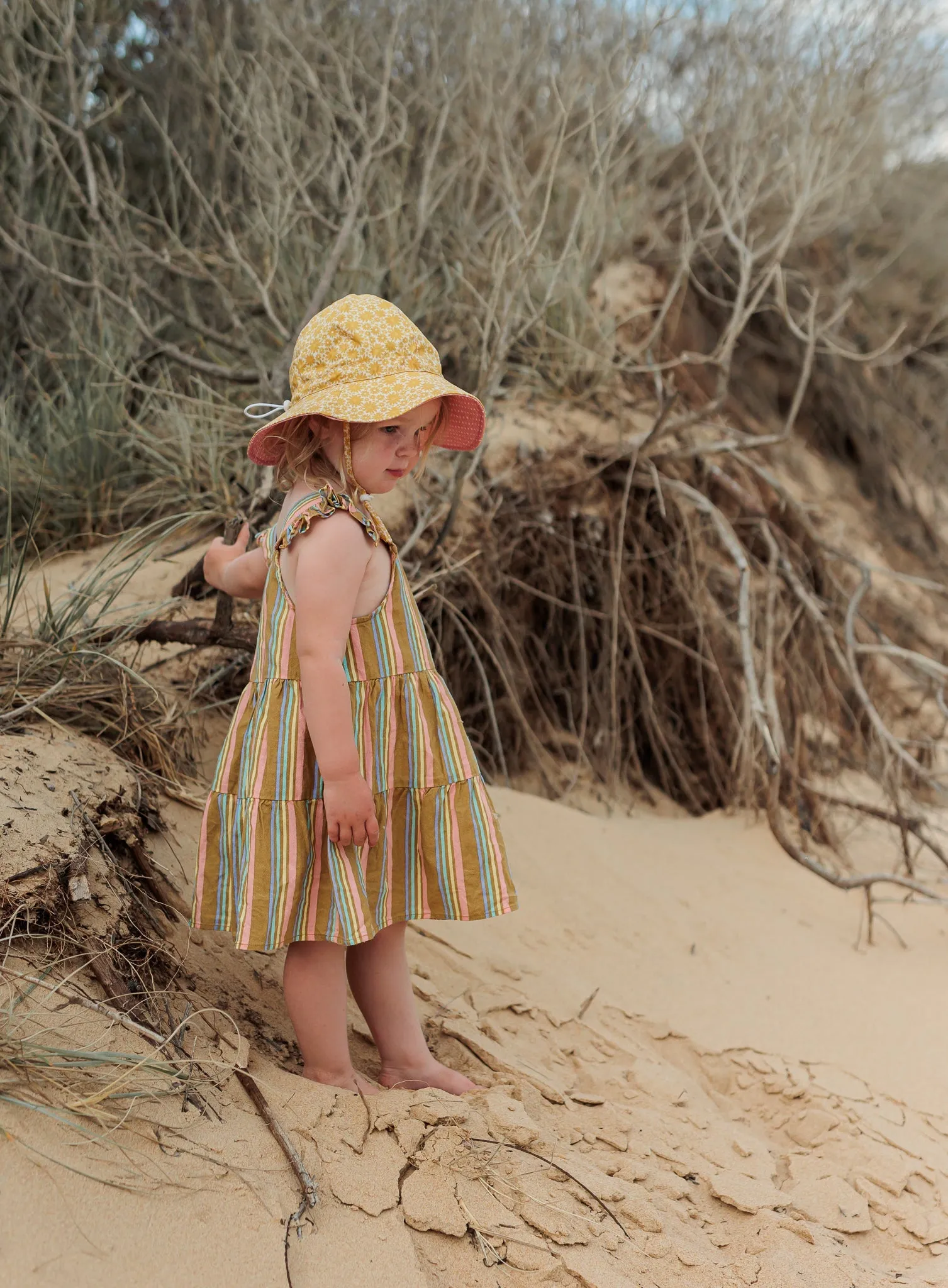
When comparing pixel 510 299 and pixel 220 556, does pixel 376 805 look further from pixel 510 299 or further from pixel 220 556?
pixel 510 299

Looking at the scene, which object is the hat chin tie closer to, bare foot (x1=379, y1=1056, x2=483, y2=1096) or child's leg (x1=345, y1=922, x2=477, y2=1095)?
child's leg (x1=345, y1=922, x2=477, y2=1095)

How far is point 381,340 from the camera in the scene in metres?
1.99

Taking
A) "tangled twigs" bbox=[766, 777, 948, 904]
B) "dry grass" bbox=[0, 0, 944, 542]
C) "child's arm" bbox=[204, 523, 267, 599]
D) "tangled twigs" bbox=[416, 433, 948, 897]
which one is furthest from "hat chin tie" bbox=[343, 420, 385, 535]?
"tangled twigs" bbox=[766, 777, 948, 904]

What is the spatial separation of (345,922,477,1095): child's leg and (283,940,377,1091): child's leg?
10 cm

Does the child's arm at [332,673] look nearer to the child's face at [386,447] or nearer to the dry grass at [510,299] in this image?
the child's face at [386,447]

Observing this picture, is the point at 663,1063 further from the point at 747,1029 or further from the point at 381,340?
the point at 381,340

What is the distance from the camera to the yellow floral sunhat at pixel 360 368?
75.4 inches

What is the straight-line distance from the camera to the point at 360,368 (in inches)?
77.4

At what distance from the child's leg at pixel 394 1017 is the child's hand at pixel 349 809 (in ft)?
0.85

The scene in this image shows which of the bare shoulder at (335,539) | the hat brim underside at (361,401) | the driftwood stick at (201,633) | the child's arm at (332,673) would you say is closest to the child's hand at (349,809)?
the child's arm at (332,673)

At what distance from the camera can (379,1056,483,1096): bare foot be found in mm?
2057

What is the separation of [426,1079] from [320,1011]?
0.87ft

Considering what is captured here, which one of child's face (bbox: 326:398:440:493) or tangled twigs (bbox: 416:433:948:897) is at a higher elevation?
child's face (bbox: 326:398:440:493)

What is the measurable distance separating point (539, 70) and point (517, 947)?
365 centimetres
